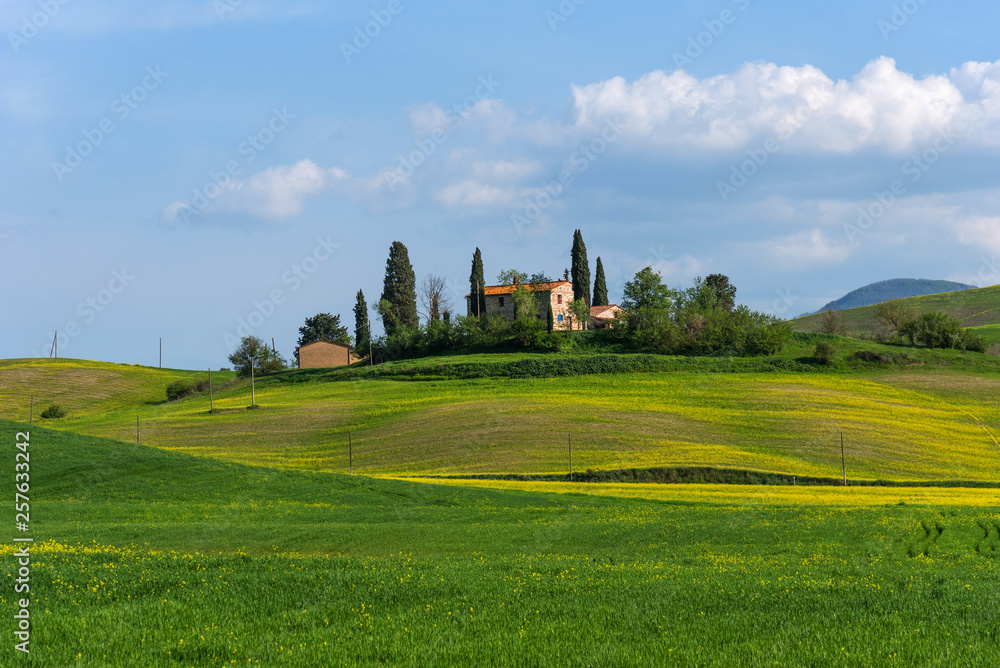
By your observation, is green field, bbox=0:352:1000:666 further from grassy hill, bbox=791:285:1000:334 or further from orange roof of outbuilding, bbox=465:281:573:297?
grassy hill, bbox=791:285:1000:334

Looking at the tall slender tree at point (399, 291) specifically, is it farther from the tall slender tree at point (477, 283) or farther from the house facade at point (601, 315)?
the house facade at point (601, 315)

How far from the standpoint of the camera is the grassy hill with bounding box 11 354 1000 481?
2058 inches

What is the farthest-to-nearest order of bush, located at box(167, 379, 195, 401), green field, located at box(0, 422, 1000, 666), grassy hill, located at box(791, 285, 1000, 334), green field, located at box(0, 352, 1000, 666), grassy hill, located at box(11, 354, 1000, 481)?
grassy hill, located at box(791, 285, 1000, 334), bush, located at box(167, 379, 195, 401), grassy hill, located at box(11, 354, 1000, 481), green field, located at box(0, 352, 1000, 666), green field, located at box(0, 422, 1000, 666)

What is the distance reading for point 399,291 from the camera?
123 meters

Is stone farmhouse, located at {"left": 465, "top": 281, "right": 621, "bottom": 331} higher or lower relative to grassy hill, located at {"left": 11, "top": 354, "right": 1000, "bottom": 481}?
higher

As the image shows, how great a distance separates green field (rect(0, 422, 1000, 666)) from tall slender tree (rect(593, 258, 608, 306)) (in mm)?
104249

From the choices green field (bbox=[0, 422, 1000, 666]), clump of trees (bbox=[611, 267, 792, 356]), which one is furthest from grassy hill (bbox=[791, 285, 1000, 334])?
green field (bbox=[0, 422, 1000, 666])

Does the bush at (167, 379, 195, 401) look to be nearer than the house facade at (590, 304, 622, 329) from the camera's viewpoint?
Yes

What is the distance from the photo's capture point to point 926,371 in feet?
261

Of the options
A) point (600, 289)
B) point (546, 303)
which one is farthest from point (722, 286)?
point (546, 303)

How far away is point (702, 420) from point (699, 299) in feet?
184

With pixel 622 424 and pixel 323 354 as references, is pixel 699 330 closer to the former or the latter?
pixel 622 424

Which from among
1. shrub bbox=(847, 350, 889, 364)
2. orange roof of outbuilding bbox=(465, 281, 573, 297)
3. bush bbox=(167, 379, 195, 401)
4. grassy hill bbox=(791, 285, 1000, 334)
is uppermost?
orange roof of outbuilding bbox=(465, 281, 573, 297)

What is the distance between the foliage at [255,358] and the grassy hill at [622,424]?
81.3 feet
